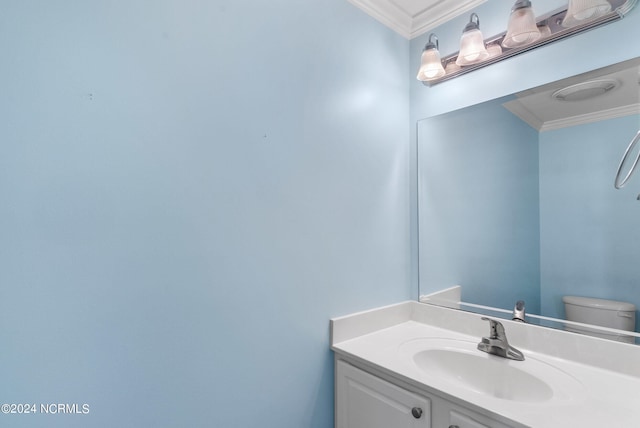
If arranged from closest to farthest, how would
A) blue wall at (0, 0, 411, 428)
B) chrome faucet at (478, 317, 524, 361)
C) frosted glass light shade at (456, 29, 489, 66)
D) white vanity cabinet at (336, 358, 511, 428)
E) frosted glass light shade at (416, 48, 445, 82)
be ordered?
blue wall at (0, 0, 411, 428)
white vanity cabinet at (336, 358, 511, 428)
chrome faucet at (478, 317, 524, 361)
frosted glass light shade at (456, 29, 489, 66)
frosted glass light shade at (416, 48, 445, 82)

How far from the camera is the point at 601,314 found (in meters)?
1.14

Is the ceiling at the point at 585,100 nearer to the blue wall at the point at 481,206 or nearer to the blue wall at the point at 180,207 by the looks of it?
the blue wall at the point at 481,206

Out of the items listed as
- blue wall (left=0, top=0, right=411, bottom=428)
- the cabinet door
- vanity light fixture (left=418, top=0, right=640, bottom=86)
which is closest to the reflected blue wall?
vanity light fixture (left=418, top=0, right=640, bottom=86)

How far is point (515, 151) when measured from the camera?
142 centimetres

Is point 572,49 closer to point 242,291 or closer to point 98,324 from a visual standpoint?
point 242,291

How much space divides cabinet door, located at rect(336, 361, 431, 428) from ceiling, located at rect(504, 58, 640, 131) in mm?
1204

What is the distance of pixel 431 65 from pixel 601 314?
1240mm

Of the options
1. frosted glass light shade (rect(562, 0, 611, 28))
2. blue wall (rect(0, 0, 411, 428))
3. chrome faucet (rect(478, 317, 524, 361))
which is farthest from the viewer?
chrome faucet (rect(478, 317, 524, 361))

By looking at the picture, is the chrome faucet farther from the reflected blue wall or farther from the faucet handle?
the reflected blue wall

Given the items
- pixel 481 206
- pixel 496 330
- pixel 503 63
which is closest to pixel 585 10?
pixel 503 63

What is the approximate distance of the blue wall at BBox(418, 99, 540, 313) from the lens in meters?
1.37

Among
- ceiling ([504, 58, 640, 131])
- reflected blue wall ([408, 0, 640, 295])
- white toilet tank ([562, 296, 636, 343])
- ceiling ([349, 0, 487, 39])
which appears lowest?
white toilet tank ([562, 296, 636, 343])

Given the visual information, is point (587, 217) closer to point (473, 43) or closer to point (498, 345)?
point (498, 345)

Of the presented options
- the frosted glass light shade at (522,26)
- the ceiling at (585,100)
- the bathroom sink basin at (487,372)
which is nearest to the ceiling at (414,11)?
the frosted glass light shade at (522,26)
